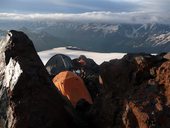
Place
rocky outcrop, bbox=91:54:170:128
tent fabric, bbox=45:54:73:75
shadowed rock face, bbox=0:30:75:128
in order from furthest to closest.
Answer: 1. tent fabric, bbox=45:54:73:75
2. shadowed rock face, bbox=0:30:75:128
3. rocky outcrop, bbox=91:54:170:128

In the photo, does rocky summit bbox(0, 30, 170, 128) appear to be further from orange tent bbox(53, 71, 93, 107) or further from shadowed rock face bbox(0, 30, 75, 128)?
orange tent bbox(53, 71, 93, 107)

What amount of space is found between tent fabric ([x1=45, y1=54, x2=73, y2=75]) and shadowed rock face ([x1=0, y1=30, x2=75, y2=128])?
1621cm

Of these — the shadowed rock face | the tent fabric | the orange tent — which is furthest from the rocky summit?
the tent fabric

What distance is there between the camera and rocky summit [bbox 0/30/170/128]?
7.10 meters

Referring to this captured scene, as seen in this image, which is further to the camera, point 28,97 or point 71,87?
point 71,87

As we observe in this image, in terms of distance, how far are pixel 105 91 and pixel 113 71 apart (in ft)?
1.23

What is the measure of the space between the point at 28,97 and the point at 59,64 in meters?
19.1

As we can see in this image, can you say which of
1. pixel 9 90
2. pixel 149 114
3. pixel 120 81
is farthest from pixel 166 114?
pixel 9 90

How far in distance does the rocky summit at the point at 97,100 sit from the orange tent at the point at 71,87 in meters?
4.37

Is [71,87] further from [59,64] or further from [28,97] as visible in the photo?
[59,64]

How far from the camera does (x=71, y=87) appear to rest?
519 inches

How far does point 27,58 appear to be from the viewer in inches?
324

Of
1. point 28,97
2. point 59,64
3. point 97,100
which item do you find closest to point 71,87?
point 97,100

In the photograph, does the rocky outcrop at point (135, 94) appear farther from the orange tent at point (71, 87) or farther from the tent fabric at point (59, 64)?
the tent fabric at point (59, 64)
